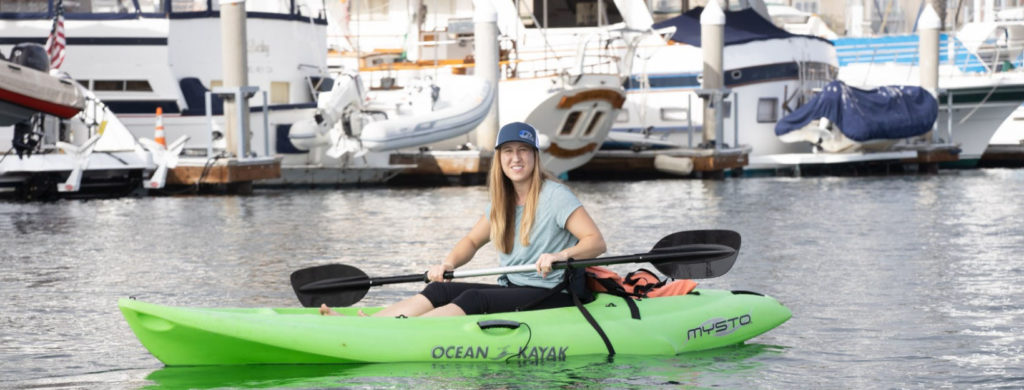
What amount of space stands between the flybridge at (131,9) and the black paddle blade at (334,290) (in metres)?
16.8

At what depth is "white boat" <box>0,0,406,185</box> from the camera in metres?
25.0

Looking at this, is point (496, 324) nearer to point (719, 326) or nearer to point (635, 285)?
point (635, 285)

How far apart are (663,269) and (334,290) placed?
1.89 m

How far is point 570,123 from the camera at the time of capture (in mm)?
28453

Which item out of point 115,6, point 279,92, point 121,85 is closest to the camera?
point 121,85

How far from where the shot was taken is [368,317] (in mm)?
8062

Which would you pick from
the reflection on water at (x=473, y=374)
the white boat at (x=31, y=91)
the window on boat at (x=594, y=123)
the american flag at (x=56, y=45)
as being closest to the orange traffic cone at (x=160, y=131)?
the american flag at (x=56, y=45)

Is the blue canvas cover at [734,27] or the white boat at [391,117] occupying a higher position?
the blue canvas cover at [734,27]

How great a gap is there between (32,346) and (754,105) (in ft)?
84.1

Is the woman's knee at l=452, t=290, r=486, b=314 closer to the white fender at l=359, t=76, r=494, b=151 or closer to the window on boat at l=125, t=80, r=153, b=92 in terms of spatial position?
the white fender at l=359, t=76, r=494, b=151

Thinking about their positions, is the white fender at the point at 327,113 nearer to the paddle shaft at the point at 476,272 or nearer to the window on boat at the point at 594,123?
the window on boat at the point at 594,123

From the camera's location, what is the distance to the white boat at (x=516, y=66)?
2822 cm

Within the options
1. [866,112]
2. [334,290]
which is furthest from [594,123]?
[334,290]

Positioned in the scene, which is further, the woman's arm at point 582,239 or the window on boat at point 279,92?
the window on boat at point 279,92
